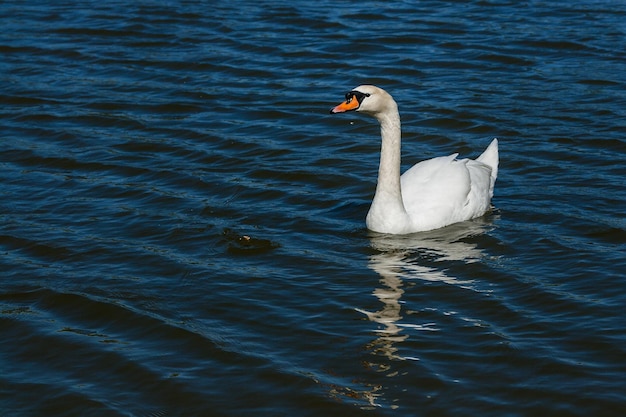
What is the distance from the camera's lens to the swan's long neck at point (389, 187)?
34.8 ft

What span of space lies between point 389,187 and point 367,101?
84 centimetres

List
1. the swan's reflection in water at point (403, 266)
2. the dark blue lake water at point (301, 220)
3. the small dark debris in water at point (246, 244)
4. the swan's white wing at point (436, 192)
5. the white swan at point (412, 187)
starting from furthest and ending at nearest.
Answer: the swan's white wing at point (436, 192) → the white swan at point (412, 187) → the small dark debris in water at point (246, 244) → the swan's reflection in water at point (403, 266) → the dark blue lake water at point (301, 220)

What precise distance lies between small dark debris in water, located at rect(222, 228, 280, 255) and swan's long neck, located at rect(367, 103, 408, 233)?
3.25ft

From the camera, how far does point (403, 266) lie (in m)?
9.84

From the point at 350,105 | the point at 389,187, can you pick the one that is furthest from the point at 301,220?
the point at 350,105

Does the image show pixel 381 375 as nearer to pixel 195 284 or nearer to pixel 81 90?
pixel 195 284

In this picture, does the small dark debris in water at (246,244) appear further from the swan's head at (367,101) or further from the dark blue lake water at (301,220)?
the swan's head at (367,101)

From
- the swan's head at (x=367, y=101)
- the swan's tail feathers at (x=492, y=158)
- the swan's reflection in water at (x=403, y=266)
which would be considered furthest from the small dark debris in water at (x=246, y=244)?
the swan's tail feathers at (x=492, y=158)

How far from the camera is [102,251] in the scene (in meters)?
10.2

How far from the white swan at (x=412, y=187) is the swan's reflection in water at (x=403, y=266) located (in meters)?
0.11

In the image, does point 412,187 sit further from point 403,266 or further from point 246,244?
point 246,244

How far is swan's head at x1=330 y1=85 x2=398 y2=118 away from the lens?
10.3 m

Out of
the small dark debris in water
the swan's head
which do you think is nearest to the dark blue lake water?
the small dark debris in water

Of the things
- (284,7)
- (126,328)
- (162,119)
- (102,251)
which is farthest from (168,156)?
(284,7)
